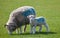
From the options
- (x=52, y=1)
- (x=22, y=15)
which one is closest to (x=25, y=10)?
(x=22, y=15)

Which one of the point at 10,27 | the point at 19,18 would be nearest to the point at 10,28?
the point at 10,27

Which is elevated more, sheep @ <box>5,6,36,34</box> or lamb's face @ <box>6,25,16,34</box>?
sheep @ <box>5,6,36,34</box>

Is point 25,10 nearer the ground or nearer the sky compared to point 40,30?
nearer the sky

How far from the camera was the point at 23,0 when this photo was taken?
32438mm

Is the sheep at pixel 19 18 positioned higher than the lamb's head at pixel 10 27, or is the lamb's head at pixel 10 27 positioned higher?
the sheep at pixel 19 18

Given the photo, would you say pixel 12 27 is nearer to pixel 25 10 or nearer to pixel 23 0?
pixel 25 10

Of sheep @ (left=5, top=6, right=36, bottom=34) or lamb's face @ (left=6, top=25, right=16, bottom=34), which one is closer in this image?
lamb's face @ (left=6, top=25, right=16, bottom=34)

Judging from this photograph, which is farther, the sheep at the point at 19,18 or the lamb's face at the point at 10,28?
the sheep at the point at 19,18

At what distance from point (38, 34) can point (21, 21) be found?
1150 mm

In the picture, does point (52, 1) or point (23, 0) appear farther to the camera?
point (23, 0)

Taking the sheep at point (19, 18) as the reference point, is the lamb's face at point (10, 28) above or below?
below

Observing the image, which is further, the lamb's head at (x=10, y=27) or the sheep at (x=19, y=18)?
the sheep at (x=19, y=18)

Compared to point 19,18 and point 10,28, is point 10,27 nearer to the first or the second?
point 10,28

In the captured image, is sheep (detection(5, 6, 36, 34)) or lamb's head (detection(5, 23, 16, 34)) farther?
sheep (detection(5, 6, 36, 34))
